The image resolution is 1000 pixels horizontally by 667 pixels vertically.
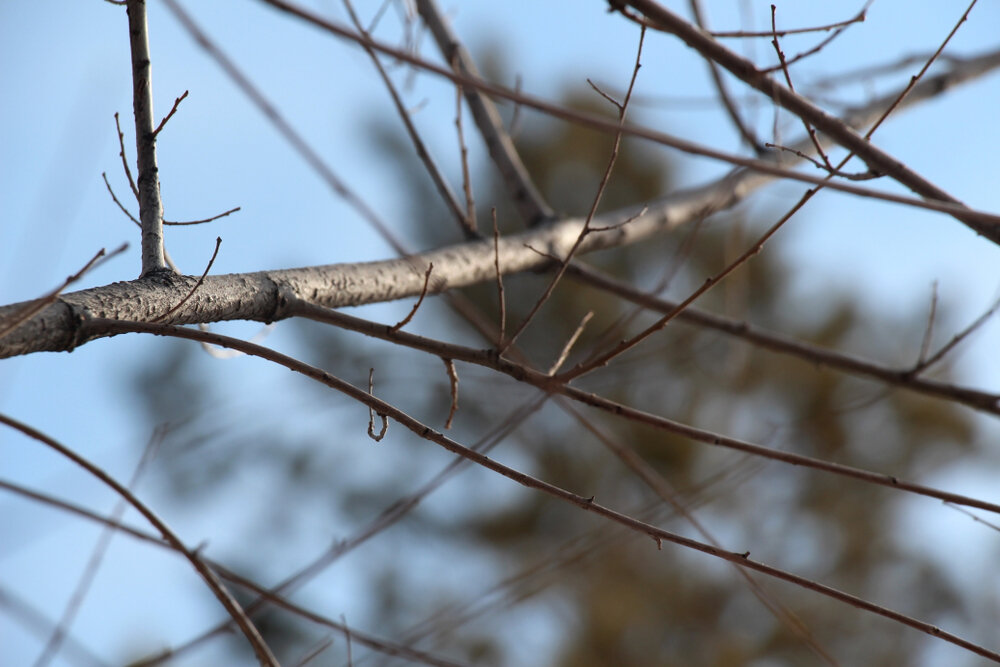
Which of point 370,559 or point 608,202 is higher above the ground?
point 608,202

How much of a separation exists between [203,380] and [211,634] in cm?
361

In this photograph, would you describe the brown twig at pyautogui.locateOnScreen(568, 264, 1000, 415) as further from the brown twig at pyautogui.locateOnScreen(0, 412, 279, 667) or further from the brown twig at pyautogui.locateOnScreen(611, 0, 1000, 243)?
the brown twig at pyautogui.locateOnScreen(0, 412, 279, 667)

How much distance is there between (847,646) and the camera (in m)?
3.96

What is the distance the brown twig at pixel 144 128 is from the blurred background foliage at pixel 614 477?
3063mm

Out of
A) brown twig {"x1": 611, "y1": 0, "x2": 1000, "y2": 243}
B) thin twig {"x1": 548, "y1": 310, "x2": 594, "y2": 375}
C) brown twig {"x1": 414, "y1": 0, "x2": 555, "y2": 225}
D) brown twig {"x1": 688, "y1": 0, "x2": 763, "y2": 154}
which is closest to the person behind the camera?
thin twig {"x1": 548, "y1": 310, "x2": 594, "y2": 375}

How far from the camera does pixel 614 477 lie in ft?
13.0

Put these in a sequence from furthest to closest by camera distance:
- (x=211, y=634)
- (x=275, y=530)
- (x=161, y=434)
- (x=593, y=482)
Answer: (x=275, y=530)
(x=593, y=482)
(x=161, y=434)
(x=211, y=634)

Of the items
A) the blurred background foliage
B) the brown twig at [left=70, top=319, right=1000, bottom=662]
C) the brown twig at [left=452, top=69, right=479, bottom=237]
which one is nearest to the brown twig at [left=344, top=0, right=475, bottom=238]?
the brown twig at [left=452, top=69, right=479, bottom=237]

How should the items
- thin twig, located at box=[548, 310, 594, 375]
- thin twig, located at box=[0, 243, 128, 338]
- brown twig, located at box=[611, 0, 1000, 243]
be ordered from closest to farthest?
thin twig, located at box=[0, 243, 128, 338] → thin twig, located at box=[548, 310, 594, 375] → brown twig, located at box=[611, 0, 1000, 243]

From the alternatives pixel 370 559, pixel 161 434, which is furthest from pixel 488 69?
pixel 161 434

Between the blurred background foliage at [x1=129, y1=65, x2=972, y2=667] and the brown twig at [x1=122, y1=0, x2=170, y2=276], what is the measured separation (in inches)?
121

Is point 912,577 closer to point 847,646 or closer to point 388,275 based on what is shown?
point 847,646

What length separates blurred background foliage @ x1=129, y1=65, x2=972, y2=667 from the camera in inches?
146

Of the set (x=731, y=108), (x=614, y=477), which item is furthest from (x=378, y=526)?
(x=614, y=477)
